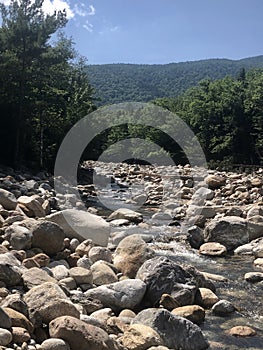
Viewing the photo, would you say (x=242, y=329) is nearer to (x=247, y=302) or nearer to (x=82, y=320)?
(x=247, y=302)

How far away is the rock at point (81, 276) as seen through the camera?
6.02m

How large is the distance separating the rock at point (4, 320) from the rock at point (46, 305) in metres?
0.42

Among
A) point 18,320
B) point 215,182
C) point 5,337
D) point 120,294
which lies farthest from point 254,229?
point 215,182

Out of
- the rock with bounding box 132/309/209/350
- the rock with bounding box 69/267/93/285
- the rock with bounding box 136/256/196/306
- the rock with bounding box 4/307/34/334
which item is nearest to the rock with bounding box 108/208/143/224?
the rock with bounding box 136/256/196/306

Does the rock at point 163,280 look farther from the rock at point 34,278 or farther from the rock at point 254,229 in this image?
the rock at point 254,229

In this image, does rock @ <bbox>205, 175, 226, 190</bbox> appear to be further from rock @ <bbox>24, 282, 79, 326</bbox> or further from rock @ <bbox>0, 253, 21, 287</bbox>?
rock @ <bbox>24, 282, 79, 326</bbox>

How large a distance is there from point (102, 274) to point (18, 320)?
90.6 inches

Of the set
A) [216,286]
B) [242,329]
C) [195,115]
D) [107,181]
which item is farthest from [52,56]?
[195,115]

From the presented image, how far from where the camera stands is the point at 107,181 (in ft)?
86.6

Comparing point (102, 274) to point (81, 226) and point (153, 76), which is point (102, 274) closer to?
point (81, 226)

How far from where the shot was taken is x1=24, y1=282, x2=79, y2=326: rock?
4.36 metres

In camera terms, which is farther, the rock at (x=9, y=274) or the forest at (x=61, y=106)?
the forest at (x=61, y=106)

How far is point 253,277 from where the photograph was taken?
735cm

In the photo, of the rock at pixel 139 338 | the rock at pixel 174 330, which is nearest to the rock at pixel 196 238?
the rock at pixel 174 330
